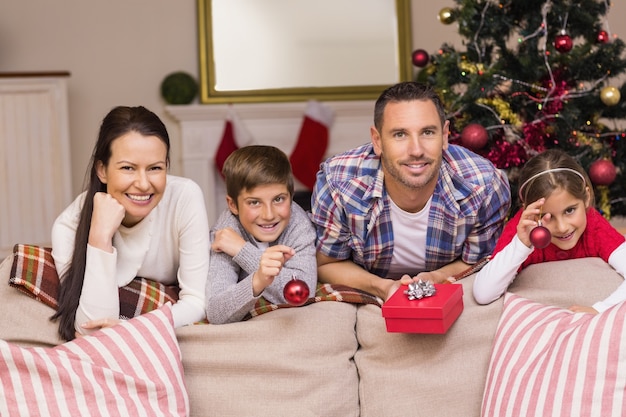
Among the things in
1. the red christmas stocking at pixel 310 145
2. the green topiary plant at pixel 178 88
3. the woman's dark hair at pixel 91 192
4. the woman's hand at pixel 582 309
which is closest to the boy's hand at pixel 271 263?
the woman's dark hair at pixel 91 192

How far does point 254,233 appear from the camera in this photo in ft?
6.88

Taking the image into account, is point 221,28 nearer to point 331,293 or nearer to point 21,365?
point 331,293

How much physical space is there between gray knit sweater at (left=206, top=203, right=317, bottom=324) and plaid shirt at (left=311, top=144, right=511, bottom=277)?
0.28 ft

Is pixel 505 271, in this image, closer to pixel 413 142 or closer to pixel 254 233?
pixel 413 142

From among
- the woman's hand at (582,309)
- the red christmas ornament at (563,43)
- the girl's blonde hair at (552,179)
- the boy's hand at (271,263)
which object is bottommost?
the woman's hand at (582,309)

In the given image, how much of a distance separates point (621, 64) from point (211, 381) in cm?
204

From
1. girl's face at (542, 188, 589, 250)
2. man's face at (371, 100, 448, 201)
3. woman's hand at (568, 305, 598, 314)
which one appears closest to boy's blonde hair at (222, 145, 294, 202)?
man's face at (371, 100, 448, 201)

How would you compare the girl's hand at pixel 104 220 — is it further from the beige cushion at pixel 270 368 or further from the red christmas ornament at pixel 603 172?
the red christmas ornament at pixel 603 172

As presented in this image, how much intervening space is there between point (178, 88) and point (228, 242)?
2871mm

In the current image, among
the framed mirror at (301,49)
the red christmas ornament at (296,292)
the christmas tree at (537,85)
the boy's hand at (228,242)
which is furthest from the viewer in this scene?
the framed mirror at (301,49)

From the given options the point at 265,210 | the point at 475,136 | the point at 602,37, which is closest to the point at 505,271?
the point at 265,210

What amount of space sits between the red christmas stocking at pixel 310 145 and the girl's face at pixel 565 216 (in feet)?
9.33

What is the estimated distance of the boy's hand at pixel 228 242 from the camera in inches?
79.8

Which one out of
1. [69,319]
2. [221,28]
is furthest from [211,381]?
[221,28]
